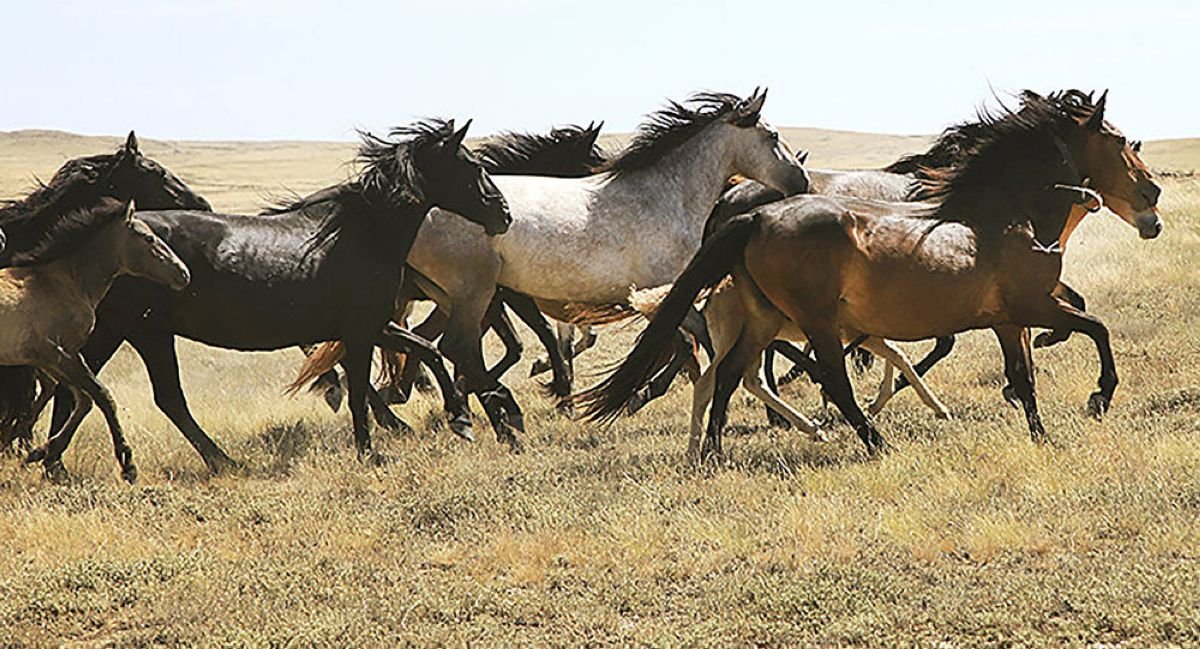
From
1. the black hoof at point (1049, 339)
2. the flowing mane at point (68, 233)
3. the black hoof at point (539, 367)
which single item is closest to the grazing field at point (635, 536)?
the black hoof at point (1049, 339)

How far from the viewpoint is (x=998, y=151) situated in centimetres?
927

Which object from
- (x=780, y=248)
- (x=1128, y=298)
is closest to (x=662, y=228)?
(x=780, y=248)

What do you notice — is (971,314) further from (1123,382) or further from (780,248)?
(1123,382)

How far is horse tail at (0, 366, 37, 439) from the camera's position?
369 inches

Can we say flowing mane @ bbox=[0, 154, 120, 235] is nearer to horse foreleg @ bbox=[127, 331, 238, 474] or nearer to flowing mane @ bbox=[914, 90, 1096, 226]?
horse foreleg @ bbox=[127, 331, 238, 474]

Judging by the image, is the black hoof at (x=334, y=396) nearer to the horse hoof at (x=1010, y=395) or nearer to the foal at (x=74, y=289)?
the foal at (x=74, y=289)

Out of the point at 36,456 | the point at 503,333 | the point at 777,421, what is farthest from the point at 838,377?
the point at 36,456

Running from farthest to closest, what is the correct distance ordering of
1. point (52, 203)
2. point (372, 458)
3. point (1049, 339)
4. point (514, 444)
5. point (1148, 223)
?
point (1049, 339) < point (1148, 223) < point (514, 444) < point (372, 458) < point (52, 203)

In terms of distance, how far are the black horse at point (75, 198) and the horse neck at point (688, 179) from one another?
3.19 meters

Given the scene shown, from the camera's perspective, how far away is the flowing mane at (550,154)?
12367mm

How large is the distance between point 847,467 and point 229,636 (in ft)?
12.3

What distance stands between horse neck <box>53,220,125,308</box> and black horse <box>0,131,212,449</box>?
8.5 inches

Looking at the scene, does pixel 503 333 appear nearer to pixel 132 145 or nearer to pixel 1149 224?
pixel 132 145

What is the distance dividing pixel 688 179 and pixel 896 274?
2.64 meters
